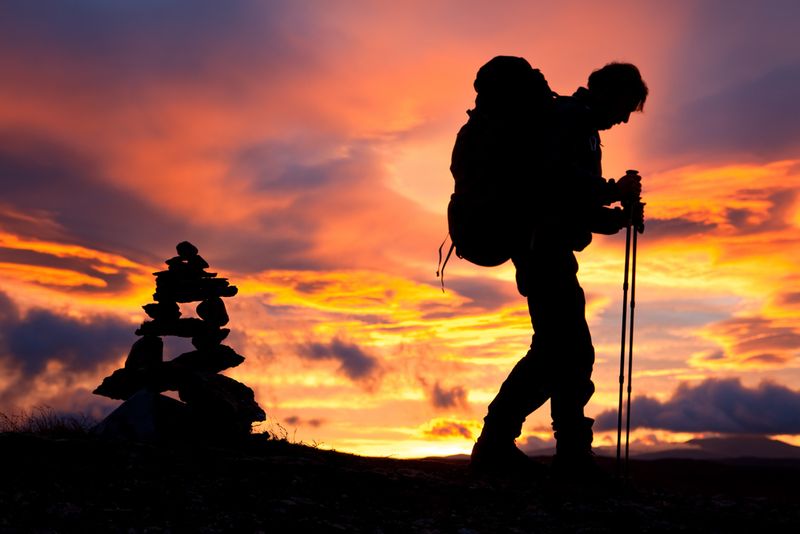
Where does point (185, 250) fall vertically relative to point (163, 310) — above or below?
above

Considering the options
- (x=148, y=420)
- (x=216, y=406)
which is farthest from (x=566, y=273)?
(x=148, y=420)

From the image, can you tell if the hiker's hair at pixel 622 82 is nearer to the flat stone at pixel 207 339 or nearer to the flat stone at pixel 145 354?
the flat stone at pixel 207 339

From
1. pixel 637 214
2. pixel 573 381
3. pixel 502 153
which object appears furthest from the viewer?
pixel 637 214

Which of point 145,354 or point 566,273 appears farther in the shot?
point 145,354

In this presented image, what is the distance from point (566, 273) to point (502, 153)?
1.49 m

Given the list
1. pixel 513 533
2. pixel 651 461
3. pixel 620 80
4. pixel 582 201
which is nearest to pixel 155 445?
pixel 513 533

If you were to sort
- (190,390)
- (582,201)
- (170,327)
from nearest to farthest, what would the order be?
(582,201), (190,390), (170,327)

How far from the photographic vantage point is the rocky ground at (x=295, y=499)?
19.6 feet

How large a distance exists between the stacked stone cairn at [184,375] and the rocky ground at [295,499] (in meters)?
1.51

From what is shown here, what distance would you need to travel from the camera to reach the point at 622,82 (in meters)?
8.58

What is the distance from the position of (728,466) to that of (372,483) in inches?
515

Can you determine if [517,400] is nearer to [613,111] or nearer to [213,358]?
[613,111]

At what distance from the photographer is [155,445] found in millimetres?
8352

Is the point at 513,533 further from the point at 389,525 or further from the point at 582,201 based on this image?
the point at 582,201
